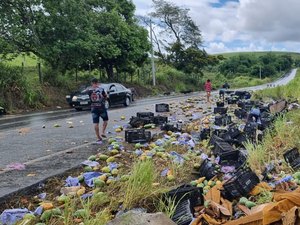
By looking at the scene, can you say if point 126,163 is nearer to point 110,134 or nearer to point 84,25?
point 110,134

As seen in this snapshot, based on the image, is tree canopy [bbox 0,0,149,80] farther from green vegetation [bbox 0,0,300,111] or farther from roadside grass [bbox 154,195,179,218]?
roadside grass [bbox 154,195,179,218]

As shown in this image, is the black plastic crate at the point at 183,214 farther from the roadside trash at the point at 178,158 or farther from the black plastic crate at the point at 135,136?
the black plastic crate at the point at 135,136

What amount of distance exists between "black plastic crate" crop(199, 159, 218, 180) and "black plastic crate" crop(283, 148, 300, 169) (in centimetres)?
121

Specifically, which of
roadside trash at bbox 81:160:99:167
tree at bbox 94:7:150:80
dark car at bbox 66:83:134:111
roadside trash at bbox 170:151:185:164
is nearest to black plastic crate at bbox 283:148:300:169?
roadside trash at bbox 170:151:185:164

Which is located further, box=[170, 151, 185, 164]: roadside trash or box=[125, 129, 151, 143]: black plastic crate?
box=[125, 129, 151, 143]: black plastic crate

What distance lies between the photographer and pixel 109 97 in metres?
23.6

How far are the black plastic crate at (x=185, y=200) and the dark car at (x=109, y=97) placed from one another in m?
16.8

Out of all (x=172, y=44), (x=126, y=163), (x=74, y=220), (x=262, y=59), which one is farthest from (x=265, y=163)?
(x=262, y=59)

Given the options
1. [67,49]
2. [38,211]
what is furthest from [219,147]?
[67,49]

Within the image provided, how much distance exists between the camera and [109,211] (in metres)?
4.78

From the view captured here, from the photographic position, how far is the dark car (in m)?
22.4

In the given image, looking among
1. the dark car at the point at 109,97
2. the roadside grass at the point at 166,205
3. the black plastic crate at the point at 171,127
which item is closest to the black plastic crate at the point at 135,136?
the black plastic crate at the point at 171,127

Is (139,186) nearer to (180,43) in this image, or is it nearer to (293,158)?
(293,158)

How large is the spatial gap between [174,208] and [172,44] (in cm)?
5624
